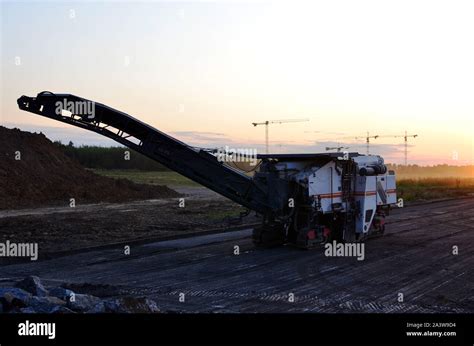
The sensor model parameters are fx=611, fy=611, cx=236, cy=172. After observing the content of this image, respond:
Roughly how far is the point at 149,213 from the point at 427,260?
61.8 ft

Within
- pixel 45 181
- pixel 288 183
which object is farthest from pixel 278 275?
pixel 45 181

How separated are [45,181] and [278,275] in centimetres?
3132

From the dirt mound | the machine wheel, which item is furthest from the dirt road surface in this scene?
the dirt mound

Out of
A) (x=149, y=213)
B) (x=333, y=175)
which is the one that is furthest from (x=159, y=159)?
(x=149, y=213)

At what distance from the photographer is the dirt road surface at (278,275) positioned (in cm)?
1251

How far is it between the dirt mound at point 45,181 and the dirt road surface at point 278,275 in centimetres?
2017

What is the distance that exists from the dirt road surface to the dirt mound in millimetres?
20168

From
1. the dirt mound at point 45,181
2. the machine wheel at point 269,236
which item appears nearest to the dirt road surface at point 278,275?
the machine wheel at point 269,236

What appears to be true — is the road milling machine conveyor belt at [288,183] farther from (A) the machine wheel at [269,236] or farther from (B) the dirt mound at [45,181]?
(B) the dirt mound at [45,181]

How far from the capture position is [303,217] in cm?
2006

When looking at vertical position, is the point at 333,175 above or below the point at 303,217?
above

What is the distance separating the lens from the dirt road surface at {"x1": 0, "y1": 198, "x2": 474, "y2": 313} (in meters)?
12.5

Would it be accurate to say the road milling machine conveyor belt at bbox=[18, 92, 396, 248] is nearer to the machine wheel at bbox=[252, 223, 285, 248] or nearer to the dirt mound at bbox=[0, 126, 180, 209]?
the machine wheel at bbox=[252, 223, 285, 248]
